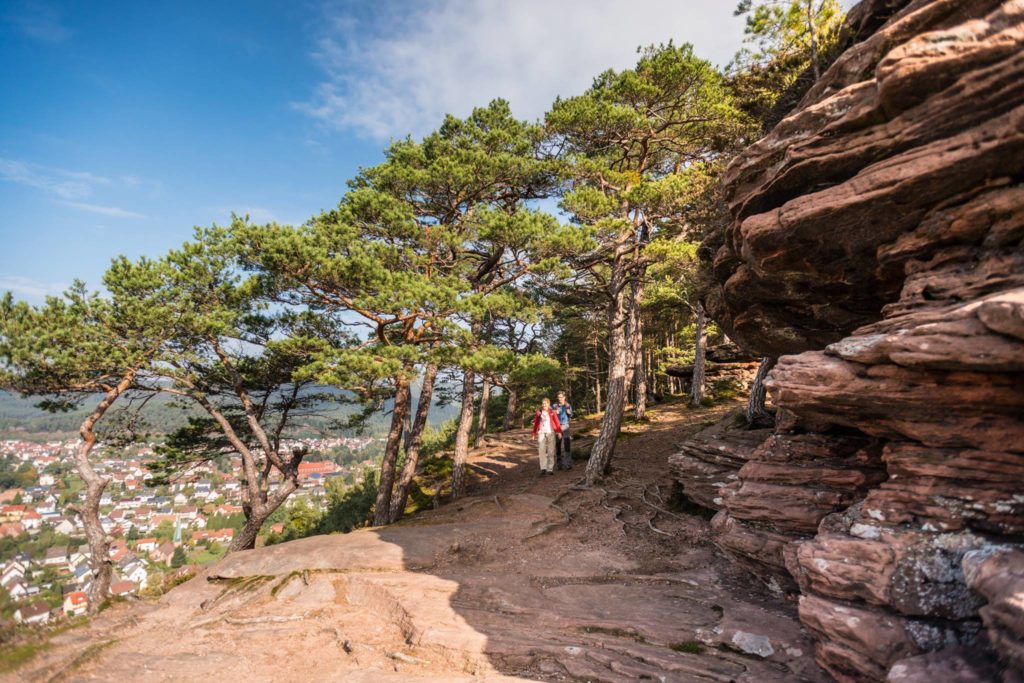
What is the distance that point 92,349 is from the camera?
468 inches

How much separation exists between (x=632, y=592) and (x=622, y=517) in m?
3.77

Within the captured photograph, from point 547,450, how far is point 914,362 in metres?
13.2

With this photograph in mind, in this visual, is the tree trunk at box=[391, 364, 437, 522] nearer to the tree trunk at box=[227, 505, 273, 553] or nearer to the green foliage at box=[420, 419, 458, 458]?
the tree trunk at box=[227, 505, 273, 553]

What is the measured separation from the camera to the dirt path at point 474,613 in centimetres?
586

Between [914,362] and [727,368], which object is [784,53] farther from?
[727,368]

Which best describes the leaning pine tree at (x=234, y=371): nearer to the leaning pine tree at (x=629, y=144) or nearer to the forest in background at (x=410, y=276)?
the forest in background at (x=410, y=276)

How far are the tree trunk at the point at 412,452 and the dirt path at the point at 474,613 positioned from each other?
4.32 m

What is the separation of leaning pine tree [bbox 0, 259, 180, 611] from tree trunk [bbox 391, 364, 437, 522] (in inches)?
317

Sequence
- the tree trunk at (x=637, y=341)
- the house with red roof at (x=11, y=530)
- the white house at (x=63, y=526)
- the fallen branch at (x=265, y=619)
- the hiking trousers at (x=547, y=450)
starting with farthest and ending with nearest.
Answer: the white house at (x=63, y=526), the house with red roof at (x=11, y=530), the tree trunk at (x=637, y=341), the hiking trousers at (x=547, y=450), the fallen branch at (x=265, y=619)

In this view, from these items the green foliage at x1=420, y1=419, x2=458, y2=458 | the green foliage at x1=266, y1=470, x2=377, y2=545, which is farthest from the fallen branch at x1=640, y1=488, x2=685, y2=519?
the green foliage at x1=266, y1=470, x2=377, y2=545

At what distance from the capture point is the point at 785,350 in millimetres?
9672

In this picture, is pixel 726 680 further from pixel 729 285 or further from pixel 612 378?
pixel 612 378

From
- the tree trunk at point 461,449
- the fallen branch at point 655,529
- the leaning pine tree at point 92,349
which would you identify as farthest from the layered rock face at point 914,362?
the leaning pine tree at point 92,349

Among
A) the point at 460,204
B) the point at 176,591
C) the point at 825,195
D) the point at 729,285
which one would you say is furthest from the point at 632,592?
the point at 460,204
